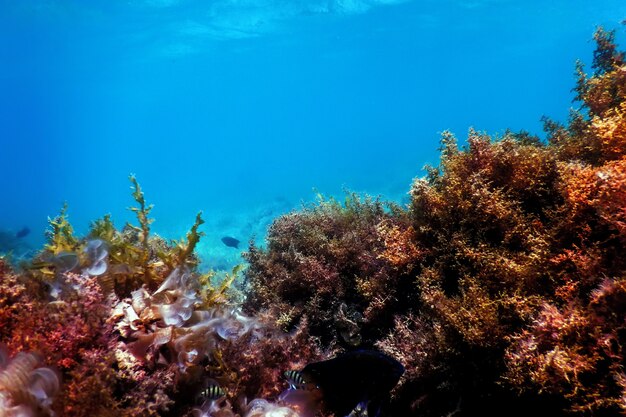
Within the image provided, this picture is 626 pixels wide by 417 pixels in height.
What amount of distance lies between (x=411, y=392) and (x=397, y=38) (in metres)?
82.1

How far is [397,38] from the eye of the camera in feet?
240

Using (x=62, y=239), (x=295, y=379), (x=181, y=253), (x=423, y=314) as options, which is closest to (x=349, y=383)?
(x=295, y=379)

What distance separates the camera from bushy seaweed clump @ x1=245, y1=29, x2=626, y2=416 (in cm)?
255

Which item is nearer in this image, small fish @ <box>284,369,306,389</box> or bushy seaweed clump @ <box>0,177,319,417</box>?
bushy seaweed clump @ <box>0,177,319,417</box>

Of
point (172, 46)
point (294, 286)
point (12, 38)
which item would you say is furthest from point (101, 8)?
point (294, 286)

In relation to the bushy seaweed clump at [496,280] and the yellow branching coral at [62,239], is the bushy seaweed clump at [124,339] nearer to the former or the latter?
the yellow branching coral at [62,239]

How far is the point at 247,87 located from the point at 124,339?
489ft

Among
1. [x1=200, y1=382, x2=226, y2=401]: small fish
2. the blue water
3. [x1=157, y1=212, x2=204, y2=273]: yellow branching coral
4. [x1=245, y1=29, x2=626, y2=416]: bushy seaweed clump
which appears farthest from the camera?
the blue water

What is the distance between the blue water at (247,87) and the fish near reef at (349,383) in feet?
24.6

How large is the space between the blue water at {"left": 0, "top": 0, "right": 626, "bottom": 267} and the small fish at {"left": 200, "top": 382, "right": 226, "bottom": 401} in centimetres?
859

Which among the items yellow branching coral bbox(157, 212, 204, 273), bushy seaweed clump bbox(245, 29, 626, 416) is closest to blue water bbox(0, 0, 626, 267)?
bushy seaweed clump bbox(245, 29, 626, 416)

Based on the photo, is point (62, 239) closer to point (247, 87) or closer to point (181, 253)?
point (181, 253)

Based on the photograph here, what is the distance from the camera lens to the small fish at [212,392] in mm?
2697

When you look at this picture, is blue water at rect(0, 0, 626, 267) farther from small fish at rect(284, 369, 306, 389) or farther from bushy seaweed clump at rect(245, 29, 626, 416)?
small fish at rect(284, 369, 306, 389)
